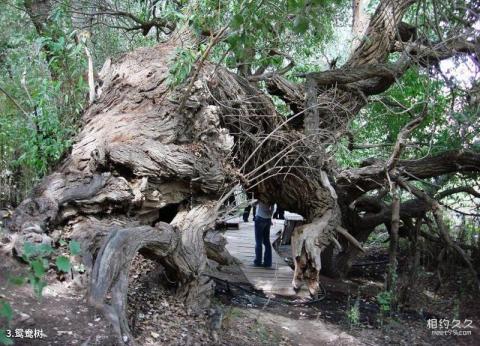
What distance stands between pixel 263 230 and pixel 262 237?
0.17m

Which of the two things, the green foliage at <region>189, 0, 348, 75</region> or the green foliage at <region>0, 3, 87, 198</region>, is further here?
the green foliage at <region>0, 3, 87, 198</region>

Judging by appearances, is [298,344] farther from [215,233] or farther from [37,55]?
[37,55]

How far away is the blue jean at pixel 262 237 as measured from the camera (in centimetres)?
811

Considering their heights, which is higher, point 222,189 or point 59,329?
point 222,189

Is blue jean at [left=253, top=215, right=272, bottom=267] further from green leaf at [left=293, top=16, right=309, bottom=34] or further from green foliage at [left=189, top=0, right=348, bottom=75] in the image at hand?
green leaf at [left=293, top=16, right=309, bottom=34]

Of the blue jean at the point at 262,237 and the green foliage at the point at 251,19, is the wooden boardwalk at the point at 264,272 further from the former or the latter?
the green foliage at the point at 251,19

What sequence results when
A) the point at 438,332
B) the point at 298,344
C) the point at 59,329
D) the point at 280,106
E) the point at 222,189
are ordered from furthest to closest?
the point at 280,106 < the point at 438,332 < the point at 222,189 < the point at 298,344 < the point at 59,329

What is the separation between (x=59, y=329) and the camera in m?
3.22

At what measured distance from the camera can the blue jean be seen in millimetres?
8109

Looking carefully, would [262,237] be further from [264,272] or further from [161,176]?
[161,176]

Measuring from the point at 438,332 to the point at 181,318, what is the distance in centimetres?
350

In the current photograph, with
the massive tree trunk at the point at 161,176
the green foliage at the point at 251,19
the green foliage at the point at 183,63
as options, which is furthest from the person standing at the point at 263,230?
the green foliage at the point at 183,63

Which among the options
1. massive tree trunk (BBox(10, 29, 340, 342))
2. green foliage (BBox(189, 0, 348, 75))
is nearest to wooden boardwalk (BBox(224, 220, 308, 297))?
massive tree trunk (BBox(10, 29, 340, 342))

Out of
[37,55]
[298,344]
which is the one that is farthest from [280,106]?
[298,344]
